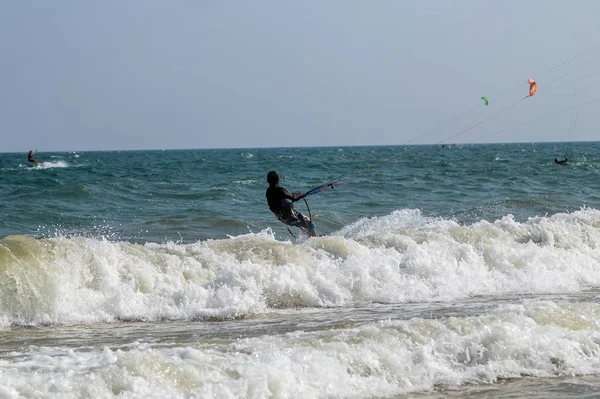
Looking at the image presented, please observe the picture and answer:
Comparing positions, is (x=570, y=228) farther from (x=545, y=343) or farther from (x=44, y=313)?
(x=44, y=313)

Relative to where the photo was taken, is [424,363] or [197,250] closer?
[424,363]

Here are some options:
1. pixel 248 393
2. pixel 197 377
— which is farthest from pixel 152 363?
pixel 248 393

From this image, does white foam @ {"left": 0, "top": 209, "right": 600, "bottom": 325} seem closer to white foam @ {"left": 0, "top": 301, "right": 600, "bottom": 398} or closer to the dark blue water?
white foam @ {"left": 0, "top": 301, "right": 600, "bottom": 398}

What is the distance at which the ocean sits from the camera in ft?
24.5

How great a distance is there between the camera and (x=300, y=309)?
11.6 m

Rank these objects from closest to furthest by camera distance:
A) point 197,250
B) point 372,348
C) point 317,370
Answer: point 317,370
point 372,348
point 197,250

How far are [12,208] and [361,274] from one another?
46.7ft

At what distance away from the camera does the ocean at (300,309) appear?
745 cm

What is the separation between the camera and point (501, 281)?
1365 cm

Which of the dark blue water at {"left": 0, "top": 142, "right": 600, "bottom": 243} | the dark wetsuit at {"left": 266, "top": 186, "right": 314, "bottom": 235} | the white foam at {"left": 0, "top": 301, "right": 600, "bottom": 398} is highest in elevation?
the dark wetsuit at {"left": 266, "top": 186, "right": 314, "bottom": 235}

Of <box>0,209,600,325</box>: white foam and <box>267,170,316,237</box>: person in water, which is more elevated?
<box>267,170,316,237</box>: person in water

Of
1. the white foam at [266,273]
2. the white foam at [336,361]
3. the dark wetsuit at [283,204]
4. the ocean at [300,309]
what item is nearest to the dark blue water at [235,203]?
the ocean at [300,309]

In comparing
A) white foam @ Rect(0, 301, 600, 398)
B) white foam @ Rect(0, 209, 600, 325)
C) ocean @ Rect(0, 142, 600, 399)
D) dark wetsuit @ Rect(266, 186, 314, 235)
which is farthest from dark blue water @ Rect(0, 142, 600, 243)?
white foam @ Rect(0, 301, 600, 398)

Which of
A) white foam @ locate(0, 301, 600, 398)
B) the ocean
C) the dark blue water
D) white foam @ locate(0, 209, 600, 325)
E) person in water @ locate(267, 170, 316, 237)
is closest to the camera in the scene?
white foam @ locate(0, 301, 600, 398)
